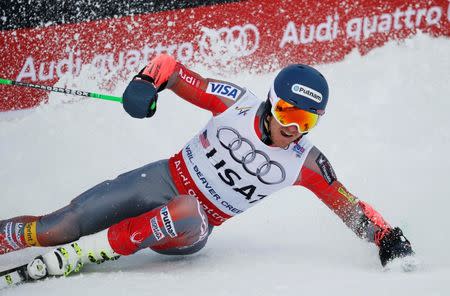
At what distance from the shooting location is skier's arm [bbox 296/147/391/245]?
3.81 m

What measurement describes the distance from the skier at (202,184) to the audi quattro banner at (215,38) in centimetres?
189

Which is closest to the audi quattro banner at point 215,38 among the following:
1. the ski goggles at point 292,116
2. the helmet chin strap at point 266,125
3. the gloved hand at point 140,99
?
the gloved hand at point 140,99

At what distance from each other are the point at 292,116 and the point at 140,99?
731 mm

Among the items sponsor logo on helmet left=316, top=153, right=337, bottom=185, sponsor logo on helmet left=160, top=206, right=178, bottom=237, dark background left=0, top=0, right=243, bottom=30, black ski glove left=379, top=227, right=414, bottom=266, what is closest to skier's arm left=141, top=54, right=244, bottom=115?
sponsor logo on helmet left=316, top=153, right=337, bottom=185

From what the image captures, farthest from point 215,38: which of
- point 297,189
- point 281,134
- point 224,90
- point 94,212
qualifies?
point 94,212

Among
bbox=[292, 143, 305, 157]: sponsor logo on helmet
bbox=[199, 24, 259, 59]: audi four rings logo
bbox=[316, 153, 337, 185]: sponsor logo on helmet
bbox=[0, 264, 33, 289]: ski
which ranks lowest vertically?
bbox=[0, 264, 33, 289]: ski

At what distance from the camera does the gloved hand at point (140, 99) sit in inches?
141

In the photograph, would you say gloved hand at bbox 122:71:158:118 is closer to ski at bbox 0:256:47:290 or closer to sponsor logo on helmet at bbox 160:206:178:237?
sponsor logo on helmet at bbox 160:206:178:237

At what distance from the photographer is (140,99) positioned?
3576 mm

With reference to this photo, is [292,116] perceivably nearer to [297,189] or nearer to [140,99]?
[140,99]

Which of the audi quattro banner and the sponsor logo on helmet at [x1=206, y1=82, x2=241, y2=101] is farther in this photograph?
the audi quattro banner

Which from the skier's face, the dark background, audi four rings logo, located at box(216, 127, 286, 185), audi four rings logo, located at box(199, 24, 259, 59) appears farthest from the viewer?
audi four rings logo, located at box(199, 24, 259, 59)

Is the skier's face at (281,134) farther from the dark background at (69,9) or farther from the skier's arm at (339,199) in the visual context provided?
the dark background at (69,9)

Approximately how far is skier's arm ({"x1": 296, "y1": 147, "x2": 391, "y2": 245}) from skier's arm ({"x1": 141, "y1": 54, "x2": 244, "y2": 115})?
52cm
